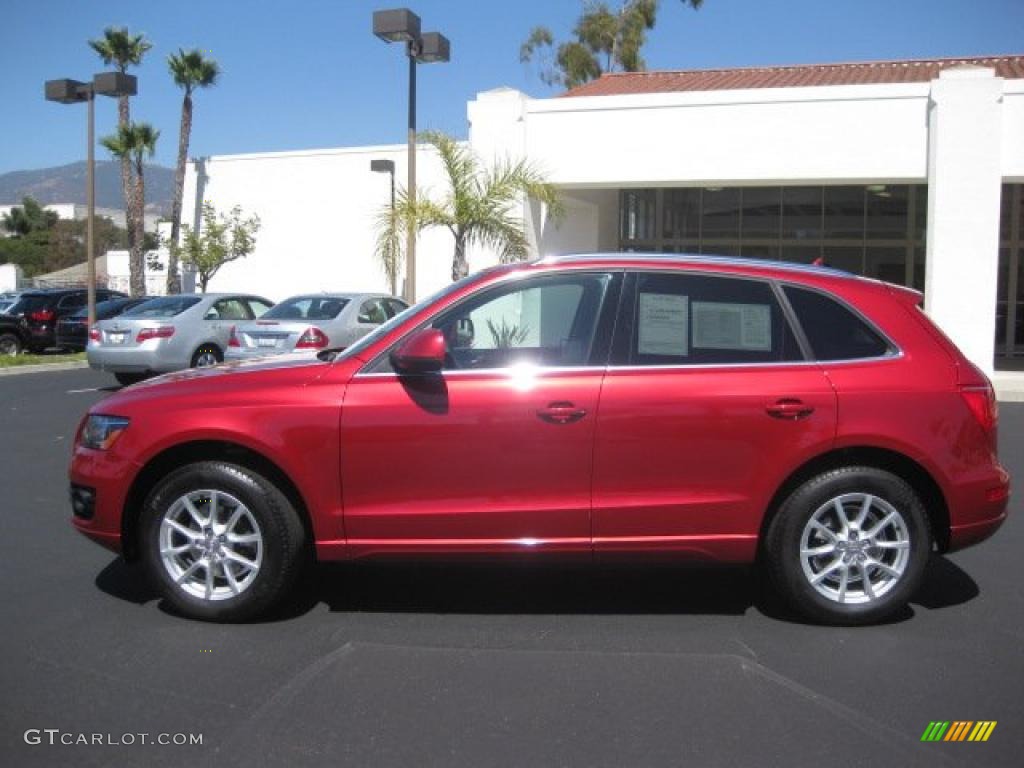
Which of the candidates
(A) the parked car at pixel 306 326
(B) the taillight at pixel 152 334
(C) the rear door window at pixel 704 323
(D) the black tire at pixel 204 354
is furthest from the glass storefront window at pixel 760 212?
(C) the rear door window at pixel 704 323

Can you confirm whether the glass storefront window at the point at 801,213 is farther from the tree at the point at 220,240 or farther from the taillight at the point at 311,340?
the tree at the point at 220,240

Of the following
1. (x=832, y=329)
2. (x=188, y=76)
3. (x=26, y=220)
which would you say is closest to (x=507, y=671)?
(x=832, y=329)

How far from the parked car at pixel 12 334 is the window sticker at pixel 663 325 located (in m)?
20.8

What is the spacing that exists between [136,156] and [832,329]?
31.5 metres

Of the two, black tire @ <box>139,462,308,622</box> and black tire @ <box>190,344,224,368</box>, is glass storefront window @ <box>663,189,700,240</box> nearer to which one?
black tire @ <box>190,344,224,368</box>

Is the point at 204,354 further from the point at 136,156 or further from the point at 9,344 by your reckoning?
the point at 136,156

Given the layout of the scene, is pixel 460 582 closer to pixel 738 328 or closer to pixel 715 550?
pixel 715 550

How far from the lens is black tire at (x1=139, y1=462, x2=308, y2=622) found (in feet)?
15.3

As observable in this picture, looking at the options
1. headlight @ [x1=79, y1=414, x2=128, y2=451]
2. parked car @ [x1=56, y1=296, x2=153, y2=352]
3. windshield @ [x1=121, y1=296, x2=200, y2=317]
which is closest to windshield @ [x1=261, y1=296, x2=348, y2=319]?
Answer: windshield @ [x1=121, y1=296, x2=200, y2=317]

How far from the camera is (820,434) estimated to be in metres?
4.61

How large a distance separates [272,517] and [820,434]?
103 inches

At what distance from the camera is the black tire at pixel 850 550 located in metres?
4.69

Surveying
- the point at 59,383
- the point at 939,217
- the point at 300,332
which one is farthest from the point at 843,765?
the point at 59,383

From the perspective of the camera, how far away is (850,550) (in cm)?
473
